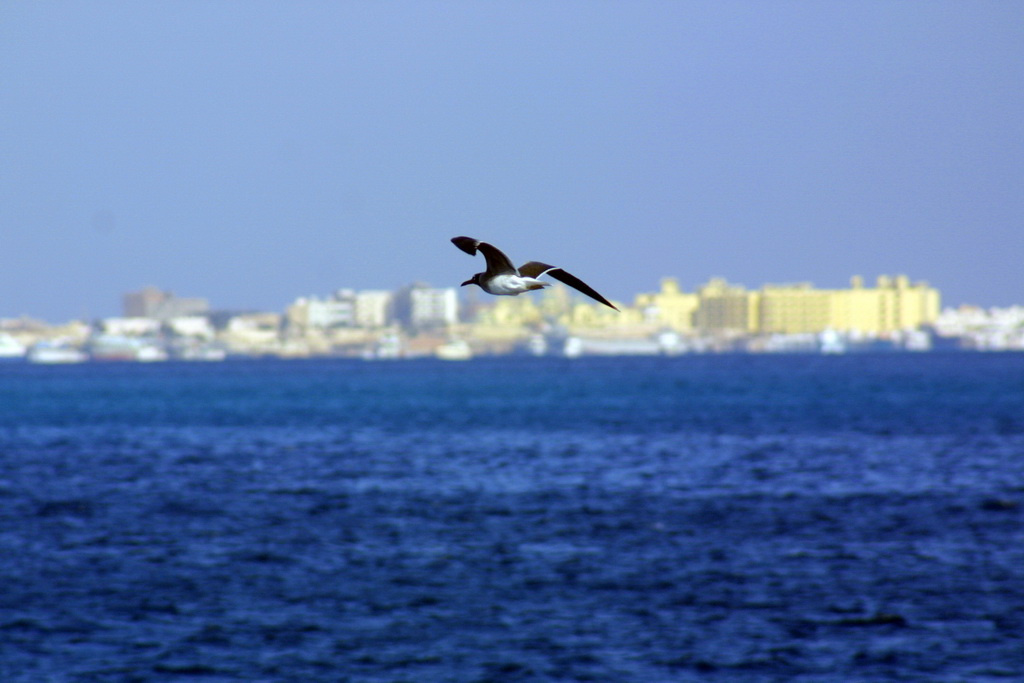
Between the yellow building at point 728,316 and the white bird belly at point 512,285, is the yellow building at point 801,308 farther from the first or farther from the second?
the white bird belly at point 512,285

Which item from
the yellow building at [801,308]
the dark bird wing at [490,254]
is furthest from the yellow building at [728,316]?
the dark bird wing at [490,254]

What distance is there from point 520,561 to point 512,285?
37.6 m

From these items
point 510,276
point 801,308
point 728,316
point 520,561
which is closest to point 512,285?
point 510,276

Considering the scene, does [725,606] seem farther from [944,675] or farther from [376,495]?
[376,495]

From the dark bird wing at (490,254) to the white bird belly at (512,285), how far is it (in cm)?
3

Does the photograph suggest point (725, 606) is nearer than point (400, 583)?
Yes

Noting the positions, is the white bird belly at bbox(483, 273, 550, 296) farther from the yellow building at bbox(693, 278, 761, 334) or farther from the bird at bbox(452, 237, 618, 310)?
the yellow building at bbox(693, 278, 761, 334)

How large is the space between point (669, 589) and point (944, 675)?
1015 cm

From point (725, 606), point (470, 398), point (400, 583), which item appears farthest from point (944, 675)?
point (470, 398)

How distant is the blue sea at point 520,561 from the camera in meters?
30.5

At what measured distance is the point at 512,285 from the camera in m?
5.43

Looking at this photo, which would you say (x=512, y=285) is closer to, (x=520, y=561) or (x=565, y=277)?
(x=565, y=277)

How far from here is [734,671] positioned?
95.1 feet

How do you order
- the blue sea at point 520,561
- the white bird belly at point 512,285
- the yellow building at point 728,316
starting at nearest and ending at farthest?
1. the white bird belly at point 512,285
2. the blue sea at point 520,561
3. the yellow building at point 728,316
